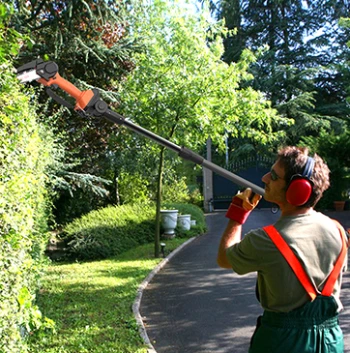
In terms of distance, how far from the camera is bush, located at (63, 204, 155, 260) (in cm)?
1006

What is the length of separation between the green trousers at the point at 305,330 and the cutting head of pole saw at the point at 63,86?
1.27 metres

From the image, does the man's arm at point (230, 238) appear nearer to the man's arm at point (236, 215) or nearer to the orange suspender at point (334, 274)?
the man's arm at point (236, 215)

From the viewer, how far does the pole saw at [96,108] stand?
5.73 ft

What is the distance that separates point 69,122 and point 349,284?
8.52 metres

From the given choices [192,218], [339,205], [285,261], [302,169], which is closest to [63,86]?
[302,169]

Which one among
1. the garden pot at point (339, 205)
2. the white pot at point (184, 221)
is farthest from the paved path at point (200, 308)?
the garden pot at point (339, 205)

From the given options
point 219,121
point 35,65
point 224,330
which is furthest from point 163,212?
point 35,65

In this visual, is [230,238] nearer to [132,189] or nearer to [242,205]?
[242,205]

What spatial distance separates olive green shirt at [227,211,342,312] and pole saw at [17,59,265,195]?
22cm

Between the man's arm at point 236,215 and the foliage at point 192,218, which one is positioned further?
the foliage at point 192,218

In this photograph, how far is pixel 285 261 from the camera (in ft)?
5.99

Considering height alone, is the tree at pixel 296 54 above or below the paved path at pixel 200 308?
above

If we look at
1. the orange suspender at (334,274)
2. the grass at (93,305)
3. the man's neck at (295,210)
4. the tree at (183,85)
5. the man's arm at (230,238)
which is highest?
the tree at (183,85)

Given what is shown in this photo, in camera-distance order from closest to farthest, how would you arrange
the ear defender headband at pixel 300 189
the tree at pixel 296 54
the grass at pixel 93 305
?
the ear defender headband at pixel 300 189 → the grass at pixel 93 305 → the tree at pixel 296 54
